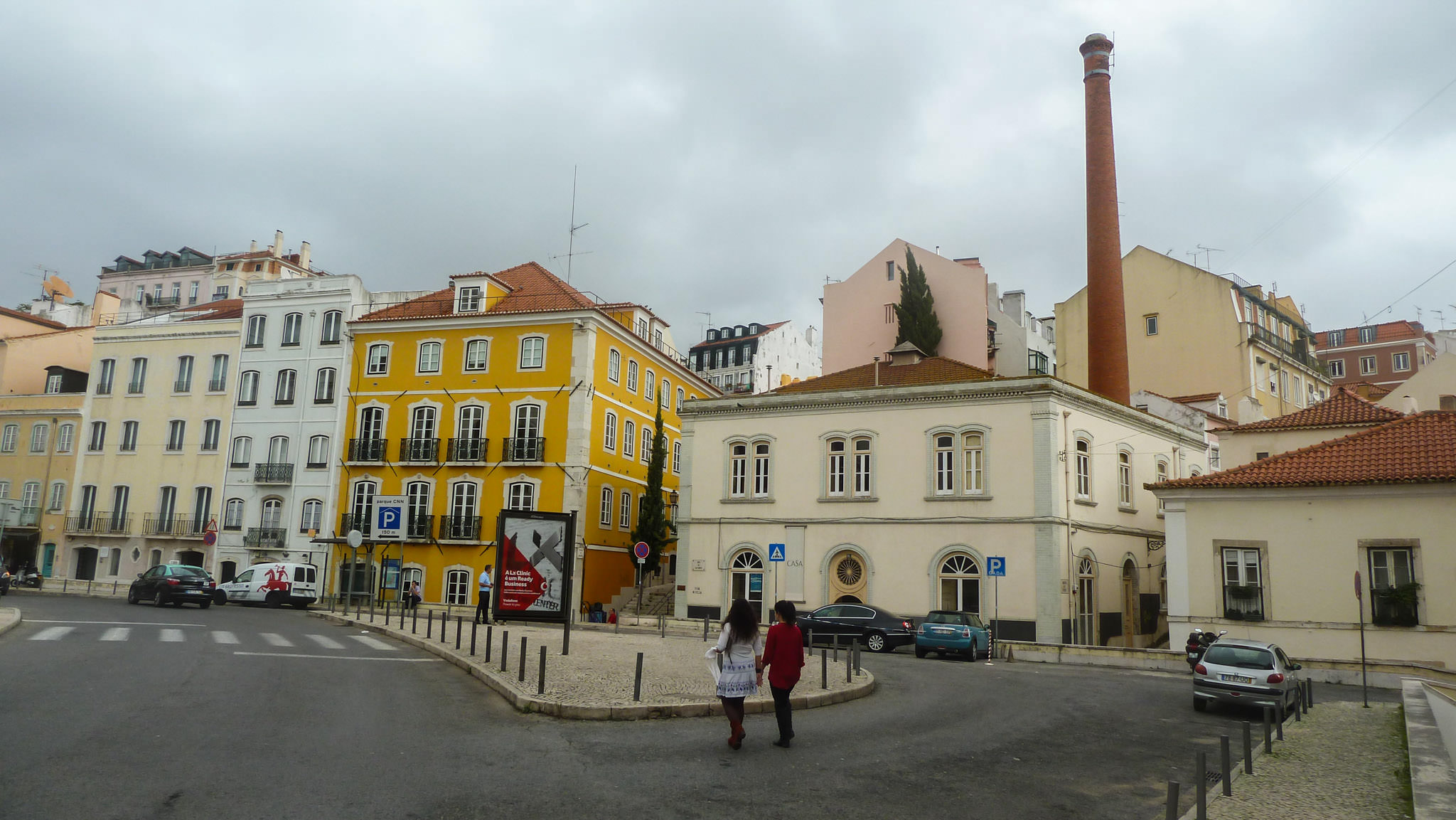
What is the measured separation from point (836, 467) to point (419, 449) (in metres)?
18.6

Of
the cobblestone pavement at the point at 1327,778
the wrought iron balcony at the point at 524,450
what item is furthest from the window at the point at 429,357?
the cobblestone pavement at the point at 1327,778

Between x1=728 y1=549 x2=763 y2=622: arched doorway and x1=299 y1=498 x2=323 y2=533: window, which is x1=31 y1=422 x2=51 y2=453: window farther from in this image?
x1=728 y1=549 x2=763 y2=622: arched doorway

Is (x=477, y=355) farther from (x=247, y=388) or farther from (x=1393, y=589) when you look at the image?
(x=1393, y=589)

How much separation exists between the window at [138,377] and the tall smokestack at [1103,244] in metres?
43.4

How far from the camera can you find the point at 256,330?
47.5 m

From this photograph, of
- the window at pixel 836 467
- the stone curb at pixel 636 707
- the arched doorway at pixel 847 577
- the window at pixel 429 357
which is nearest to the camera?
the stone curb at pixel 636 707

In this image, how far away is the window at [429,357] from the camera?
4400cm

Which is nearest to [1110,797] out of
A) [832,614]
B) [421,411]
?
[832,614]

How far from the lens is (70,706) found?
460 inches

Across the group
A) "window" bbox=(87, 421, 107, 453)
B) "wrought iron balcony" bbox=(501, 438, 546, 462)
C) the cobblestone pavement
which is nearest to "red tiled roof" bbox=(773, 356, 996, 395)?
"wrought iron balcony" bbox=(501, 438, 546, 462)

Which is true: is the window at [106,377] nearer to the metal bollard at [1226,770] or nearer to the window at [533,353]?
the window at [533,353]

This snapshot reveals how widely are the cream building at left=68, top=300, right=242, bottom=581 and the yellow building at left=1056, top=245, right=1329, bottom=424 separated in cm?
4328

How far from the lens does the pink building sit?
5334 cm

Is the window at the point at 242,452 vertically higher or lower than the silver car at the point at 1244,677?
higher
